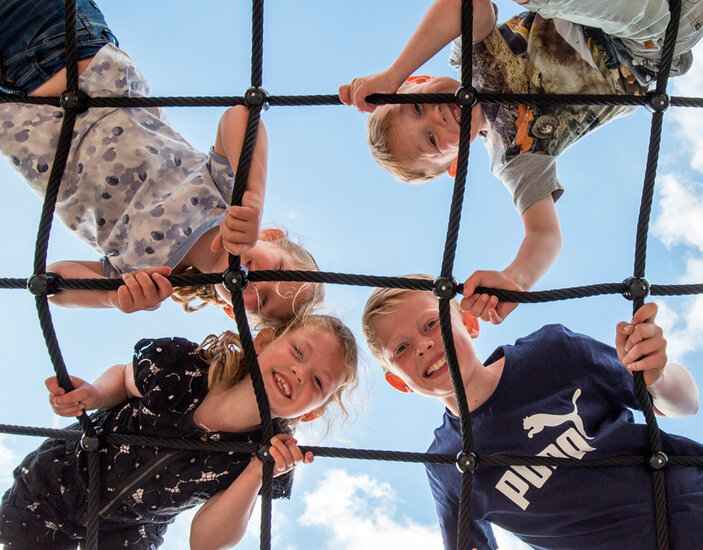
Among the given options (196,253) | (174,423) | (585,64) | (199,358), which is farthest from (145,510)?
(585,64)

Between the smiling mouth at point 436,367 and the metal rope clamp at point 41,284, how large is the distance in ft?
1.80

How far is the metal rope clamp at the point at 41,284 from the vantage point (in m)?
0.96

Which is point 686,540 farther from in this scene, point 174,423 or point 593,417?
point 174,423

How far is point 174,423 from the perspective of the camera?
1104 millimetres

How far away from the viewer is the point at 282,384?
3.63 feet

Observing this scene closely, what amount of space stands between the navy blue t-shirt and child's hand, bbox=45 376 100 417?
0.54 metres

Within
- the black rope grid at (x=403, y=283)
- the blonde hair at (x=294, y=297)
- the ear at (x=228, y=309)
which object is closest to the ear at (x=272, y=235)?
the blonde hair at (x=294, y=297)

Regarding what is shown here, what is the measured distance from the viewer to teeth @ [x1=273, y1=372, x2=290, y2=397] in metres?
1.10

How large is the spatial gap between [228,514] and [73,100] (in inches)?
25.0

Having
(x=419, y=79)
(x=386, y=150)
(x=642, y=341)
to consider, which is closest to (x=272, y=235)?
(x=386, y=150)

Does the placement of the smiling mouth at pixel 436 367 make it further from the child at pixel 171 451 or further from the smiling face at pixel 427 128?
the smiling face at pixel 427 128

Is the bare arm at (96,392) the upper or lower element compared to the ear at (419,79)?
lower

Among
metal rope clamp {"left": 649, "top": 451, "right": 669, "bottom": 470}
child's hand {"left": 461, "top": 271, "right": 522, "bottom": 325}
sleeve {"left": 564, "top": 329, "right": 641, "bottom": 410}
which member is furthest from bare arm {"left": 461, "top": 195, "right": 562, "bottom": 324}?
metal rope clamp {"left": 649, "top": 451, "right": 669, "bottom": 470}

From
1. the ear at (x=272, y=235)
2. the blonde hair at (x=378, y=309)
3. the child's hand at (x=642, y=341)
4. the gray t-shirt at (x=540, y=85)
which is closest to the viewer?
the child's hand at (x=642, y=341)
